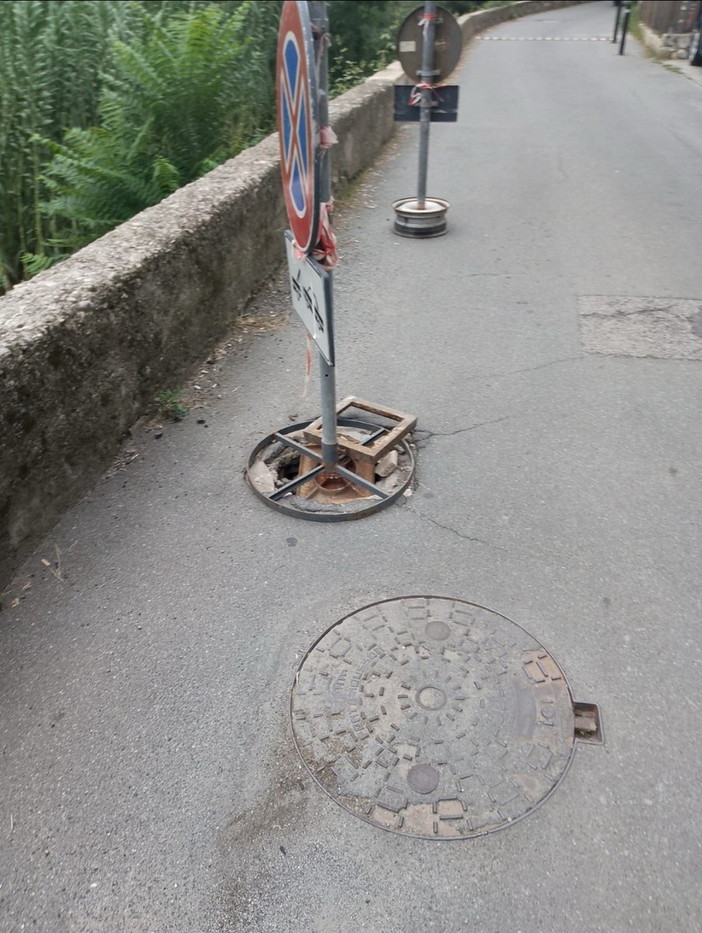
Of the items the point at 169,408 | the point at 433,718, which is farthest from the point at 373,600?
the point at 169,408

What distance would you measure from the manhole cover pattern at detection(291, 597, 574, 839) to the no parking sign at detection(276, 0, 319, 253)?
5.24ft

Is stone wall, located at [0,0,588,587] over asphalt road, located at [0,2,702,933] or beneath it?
over

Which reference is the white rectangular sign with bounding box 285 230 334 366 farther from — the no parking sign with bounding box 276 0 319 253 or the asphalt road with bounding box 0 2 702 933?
the asphalt road with bounding box 0 2 702 933

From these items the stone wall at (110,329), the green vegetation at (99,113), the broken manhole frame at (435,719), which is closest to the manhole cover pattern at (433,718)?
the broken manhole frame at (435,719)

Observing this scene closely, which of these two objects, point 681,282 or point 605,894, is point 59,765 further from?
point 681,282

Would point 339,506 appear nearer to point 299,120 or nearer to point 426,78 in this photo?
point 299,120

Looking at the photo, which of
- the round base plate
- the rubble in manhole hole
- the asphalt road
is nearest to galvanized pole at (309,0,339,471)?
the rubble in manhole hole

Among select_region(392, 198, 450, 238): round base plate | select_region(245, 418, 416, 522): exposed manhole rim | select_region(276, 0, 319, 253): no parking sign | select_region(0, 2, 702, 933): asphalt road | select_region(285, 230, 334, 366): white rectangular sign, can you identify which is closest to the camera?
select_region(0, 2, 702, 933): asphalt road

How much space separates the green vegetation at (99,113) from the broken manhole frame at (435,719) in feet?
12.9

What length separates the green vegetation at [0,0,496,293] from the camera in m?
5.62

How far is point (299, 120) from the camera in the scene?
2.53m

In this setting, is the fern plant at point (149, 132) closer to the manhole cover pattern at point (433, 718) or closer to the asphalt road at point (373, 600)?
the asphalt road at point (373, 600)

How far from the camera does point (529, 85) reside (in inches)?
612

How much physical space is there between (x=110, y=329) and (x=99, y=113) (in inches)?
158
